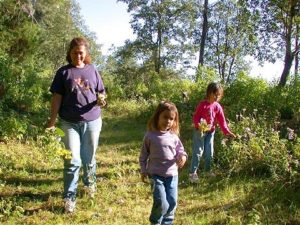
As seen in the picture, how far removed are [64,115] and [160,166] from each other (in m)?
1.43

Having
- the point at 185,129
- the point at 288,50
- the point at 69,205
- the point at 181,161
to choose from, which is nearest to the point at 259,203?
the point at 181,161

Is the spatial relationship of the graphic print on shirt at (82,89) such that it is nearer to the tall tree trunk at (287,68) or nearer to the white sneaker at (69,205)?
the white sneaker at (69,205)

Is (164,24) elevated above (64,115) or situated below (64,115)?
A: above

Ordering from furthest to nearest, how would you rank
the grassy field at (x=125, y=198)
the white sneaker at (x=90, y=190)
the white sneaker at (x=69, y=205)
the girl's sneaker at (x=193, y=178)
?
the girl's sneaker at (x=193, y=178) → the white sneaker at (x=90, y=190) → the white sneaker at (x=69, y=205) → the grassy field at (x=125, y=198)

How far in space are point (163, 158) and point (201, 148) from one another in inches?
90.9

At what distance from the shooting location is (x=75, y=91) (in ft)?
15.5

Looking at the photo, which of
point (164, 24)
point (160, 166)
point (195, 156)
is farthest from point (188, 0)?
point (160, 166)

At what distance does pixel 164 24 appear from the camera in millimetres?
29391

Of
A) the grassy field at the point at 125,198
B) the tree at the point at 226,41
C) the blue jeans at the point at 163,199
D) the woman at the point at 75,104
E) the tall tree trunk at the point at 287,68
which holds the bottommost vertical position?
the grassy field at the point at 125,198

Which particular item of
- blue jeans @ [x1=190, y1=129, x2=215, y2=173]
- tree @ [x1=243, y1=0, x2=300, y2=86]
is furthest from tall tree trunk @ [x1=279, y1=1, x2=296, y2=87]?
blue jeans @ [x1=190, y1=129, x2=215, y2=173]

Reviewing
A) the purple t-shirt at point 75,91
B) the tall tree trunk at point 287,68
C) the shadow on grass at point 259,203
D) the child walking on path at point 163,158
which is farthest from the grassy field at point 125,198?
the tall tree trunk at point 287,68

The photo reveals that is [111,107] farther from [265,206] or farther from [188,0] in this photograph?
[188,0]

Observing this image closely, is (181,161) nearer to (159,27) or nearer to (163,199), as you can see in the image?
(163,199)

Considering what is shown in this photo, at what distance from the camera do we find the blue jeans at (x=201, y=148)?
6096 millimetres
